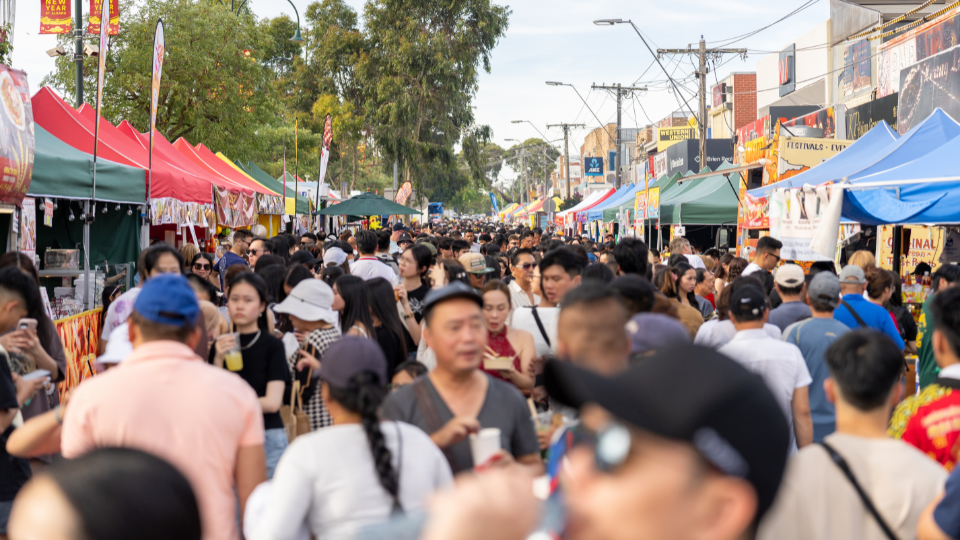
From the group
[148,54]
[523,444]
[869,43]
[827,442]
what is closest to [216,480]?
[523,444]

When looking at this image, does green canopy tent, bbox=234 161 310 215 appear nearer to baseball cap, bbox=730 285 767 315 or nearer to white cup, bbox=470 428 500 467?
baseball cap, bbox=730 285 767 315

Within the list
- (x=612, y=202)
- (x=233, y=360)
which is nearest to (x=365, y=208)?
(x=612, y=202)

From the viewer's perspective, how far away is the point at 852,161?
11.3 m

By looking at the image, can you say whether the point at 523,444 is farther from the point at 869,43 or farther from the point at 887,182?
the point at 869,43

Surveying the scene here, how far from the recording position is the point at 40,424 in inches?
122

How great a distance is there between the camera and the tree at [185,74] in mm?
22703

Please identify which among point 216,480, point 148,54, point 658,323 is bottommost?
point 216,480

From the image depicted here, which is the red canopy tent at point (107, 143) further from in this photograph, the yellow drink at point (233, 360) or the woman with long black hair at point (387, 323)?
the yellow drink at point (233, 360)

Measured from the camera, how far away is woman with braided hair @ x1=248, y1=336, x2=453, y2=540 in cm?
248

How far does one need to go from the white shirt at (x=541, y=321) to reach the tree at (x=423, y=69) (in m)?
33.0

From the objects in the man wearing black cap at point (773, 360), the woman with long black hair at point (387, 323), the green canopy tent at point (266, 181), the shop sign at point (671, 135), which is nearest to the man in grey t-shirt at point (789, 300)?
the man wearing black cap at point (773, 360)

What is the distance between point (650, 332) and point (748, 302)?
78.4 inches

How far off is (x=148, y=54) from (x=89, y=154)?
47.2 ft

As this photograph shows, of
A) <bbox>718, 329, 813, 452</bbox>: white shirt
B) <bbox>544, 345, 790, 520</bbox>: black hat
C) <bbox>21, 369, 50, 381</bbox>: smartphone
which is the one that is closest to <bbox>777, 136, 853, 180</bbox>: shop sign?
<bbox>718, 329, 813, 452</bbox>: white shirt
